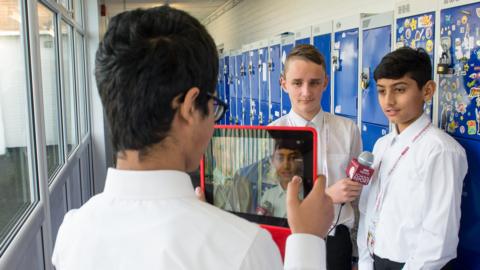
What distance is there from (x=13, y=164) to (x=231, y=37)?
947 cm

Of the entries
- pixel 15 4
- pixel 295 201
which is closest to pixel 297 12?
pixel 15 4

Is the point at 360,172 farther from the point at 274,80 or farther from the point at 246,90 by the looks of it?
the point at 246,90

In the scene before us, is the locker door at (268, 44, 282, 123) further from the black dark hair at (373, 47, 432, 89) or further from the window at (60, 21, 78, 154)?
the black dark hair at (373, 47, 432, 89)

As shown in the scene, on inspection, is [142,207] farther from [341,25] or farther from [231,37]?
[231,37]

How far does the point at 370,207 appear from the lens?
192 cm

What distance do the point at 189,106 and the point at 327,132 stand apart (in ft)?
3.90

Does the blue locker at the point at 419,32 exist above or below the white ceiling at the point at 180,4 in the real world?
below

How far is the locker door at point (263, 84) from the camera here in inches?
232

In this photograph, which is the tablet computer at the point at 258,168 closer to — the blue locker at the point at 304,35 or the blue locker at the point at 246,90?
the blue locker at the point at 304,35

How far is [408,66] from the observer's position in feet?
6.45

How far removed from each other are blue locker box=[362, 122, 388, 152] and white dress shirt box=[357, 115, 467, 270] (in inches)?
38.8

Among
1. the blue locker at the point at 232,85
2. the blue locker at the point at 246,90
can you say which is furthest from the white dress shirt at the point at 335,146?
the blue locker at the point at 232,85

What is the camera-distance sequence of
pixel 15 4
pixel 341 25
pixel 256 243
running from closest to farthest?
pixel 256 243 → pixel 15 4 → pixel 341 25

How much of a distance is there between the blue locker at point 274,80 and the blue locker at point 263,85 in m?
0.20
